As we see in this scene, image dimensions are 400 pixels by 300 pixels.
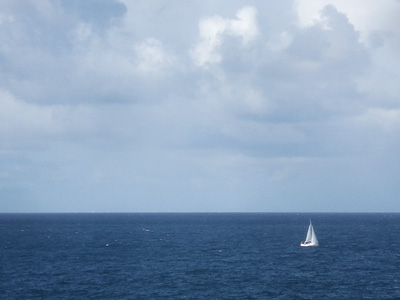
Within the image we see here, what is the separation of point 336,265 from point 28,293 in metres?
76.2

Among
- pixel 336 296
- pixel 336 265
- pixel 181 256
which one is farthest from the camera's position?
pixel 181 256

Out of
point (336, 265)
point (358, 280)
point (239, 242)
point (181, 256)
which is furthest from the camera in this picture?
point (239, 242)

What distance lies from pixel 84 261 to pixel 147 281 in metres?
34.6

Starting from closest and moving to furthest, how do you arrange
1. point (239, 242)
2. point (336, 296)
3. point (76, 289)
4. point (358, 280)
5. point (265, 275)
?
1. point (336, 296)
2. point (76, 289)
3. point (358, 280)
4. point (265, 275)
5. point (239, 242)

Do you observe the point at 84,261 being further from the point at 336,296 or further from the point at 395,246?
the point at 395,246

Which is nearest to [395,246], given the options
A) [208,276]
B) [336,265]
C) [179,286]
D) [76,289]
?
[336,265]

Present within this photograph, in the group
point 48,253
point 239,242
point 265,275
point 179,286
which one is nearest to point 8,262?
point 48,253

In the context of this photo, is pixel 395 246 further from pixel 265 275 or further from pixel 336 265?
pixel 265 275

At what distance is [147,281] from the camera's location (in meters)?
101

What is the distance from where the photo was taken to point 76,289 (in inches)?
3661

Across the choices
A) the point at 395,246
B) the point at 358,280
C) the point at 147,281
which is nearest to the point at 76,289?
the point at 147,281

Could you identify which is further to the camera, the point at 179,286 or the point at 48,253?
the point at 48,253

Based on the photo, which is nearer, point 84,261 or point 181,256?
point 84,261

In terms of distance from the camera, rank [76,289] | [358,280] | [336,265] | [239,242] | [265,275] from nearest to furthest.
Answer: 1. [76,289]
2. [358,280]
3. [265,275]
4. [336,265]
5. [239,242]
